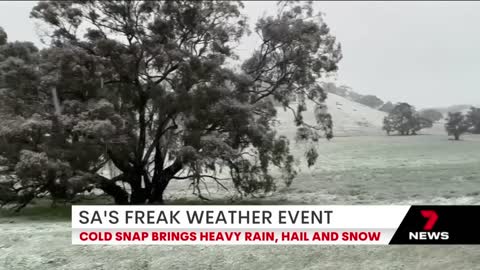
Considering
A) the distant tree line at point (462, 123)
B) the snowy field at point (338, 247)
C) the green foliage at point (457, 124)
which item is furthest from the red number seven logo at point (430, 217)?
the green foliage at point (457, 124)

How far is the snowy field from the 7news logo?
264 millimetres

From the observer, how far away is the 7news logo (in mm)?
7191

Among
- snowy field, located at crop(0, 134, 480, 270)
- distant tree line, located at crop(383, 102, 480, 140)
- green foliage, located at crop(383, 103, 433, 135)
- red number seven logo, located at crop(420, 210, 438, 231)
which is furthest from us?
green foliage, located at crop(383, 103, 433, 135)

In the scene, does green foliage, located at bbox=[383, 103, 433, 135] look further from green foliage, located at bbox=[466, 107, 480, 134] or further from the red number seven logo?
the red number seven logo

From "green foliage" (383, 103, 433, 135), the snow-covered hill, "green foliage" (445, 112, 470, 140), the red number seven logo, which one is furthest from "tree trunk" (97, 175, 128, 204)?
the snow-covered hill

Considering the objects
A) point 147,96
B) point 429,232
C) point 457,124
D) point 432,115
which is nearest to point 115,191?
point 147,96

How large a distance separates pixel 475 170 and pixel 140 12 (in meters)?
12.6

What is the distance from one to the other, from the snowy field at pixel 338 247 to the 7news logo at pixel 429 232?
0.26 m

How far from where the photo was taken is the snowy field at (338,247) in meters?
7.76

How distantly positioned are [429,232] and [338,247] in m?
1.60

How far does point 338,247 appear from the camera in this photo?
8227mm

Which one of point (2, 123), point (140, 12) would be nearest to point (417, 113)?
point (140, 12)

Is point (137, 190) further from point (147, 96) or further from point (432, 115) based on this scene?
point (432, 115)

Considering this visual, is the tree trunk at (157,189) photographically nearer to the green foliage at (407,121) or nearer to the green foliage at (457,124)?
the green foliage at (457,124)
